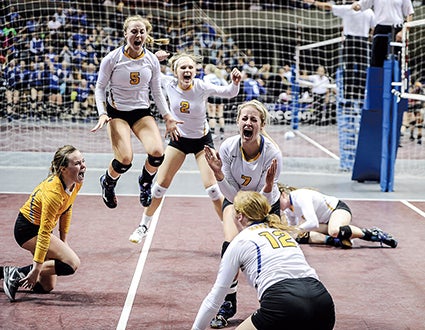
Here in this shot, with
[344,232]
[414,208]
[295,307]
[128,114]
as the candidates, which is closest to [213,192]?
[128,114]

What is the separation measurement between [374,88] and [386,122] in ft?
2.23

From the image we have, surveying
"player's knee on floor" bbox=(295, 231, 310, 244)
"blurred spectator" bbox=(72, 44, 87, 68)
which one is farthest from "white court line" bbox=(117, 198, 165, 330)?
"blurred spectator" bbox=(72, 44, 87, 68)

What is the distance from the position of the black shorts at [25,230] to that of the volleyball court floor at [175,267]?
0.40 m

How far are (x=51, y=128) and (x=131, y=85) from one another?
9.73 m

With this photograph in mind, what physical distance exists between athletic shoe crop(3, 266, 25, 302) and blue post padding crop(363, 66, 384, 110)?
603 cm

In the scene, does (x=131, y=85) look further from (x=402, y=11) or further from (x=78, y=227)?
(x=402, y=11)

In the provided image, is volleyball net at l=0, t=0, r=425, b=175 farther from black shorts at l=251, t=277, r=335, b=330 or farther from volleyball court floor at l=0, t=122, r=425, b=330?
black shorts at l=251, t=277, r=335, b=330

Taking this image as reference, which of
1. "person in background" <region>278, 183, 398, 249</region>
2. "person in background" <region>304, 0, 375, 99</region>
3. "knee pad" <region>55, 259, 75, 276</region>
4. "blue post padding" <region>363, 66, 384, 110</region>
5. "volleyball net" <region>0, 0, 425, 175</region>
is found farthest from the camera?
"volleyball net" <region>0, 0, 425, 175</region>

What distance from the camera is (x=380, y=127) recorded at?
9.41 m

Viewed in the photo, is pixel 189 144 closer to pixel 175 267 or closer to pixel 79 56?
pixel 175 267

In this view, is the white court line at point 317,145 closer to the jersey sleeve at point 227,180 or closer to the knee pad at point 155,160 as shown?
the knee pad at point 155,160

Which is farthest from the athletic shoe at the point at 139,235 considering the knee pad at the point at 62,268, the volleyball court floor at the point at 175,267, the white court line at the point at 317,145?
the white court line at the point at 317,145

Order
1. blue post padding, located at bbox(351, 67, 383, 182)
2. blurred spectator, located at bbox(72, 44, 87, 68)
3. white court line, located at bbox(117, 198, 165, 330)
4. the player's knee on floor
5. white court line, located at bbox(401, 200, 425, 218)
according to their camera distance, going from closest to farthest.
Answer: white court line, located at bbox(117, 198, 165, 330), the player's knee on floor, white court line, located at bbox(401, 200, 425, 218), blue post padding, located at bbox(351, 67, 383, 182), blurred spectator, located at bbox(72, 44, 87, 68)

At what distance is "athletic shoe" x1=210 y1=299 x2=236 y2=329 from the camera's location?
4227 mm
